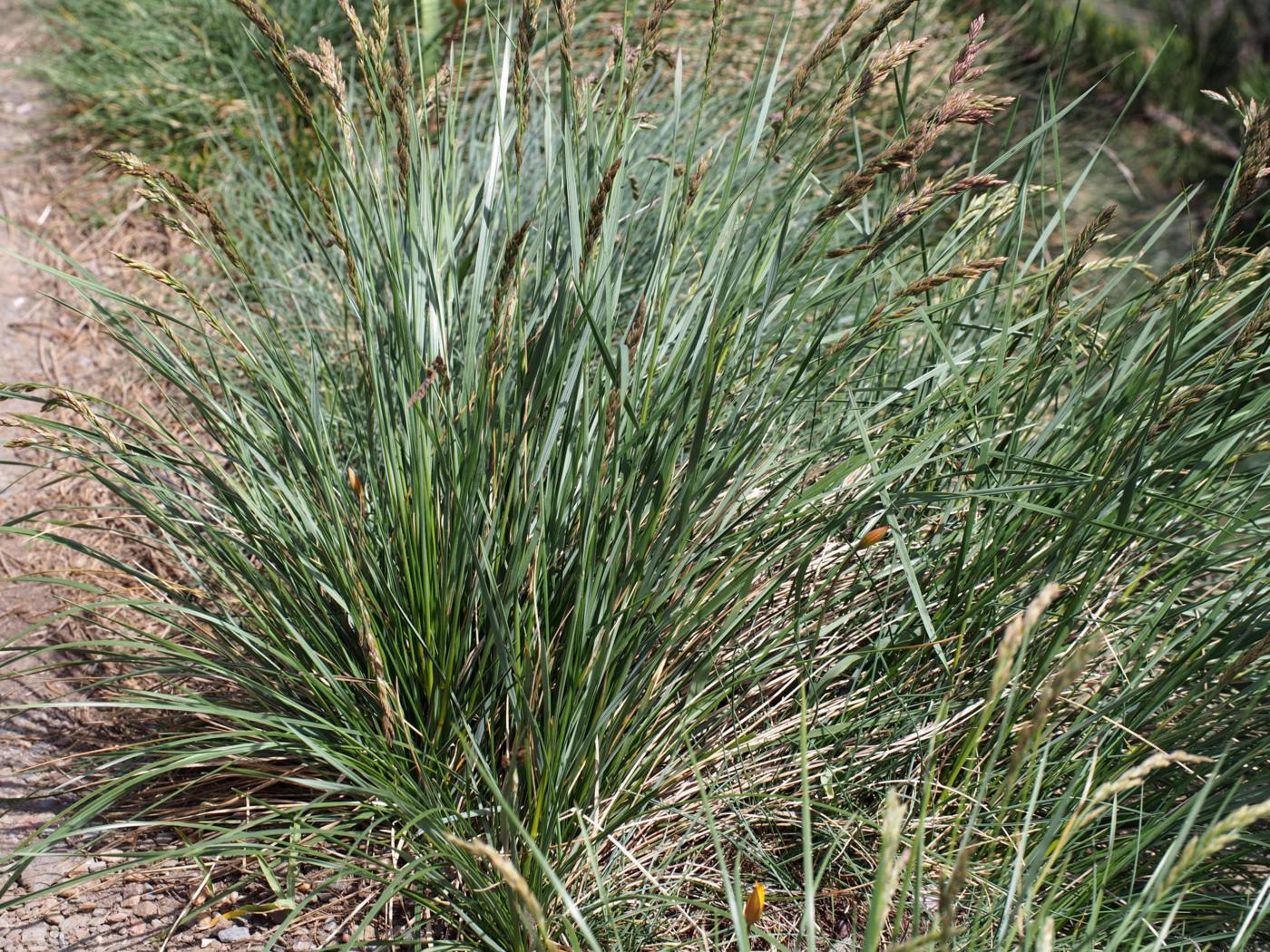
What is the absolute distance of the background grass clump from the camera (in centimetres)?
151

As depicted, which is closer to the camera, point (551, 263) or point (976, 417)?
point (976, 417)

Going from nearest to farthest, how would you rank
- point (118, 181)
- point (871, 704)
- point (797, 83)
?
point (797, 83), point (871, 704), point (118, 181)

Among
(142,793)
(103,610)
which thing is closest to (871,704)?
(142,793)

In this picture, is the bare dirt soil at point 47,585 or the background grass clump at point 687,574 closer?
the background grass clump at point 687,574

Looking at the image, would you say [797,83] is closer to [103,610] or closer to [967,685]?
[967,685]

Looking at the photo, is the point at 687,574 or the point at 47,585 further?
the point at 47,585

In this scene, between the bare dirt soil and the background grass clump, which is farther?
→ the bare dirt soil

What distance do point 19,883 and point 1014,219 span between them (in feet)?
7.07

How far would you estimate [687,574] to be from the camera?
159 centimetres

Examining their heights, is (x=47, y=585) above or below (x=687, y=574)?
below

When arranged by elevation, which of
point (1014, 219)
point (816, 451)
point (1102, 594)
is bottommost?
point (1102, 594)

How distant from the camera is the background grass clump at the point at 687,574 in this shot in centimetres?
151

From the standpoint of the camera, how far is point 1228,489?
1786 mm

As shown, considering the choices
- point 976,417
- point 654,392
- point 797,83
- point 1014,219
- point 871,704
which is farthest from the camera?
point 1014,219
